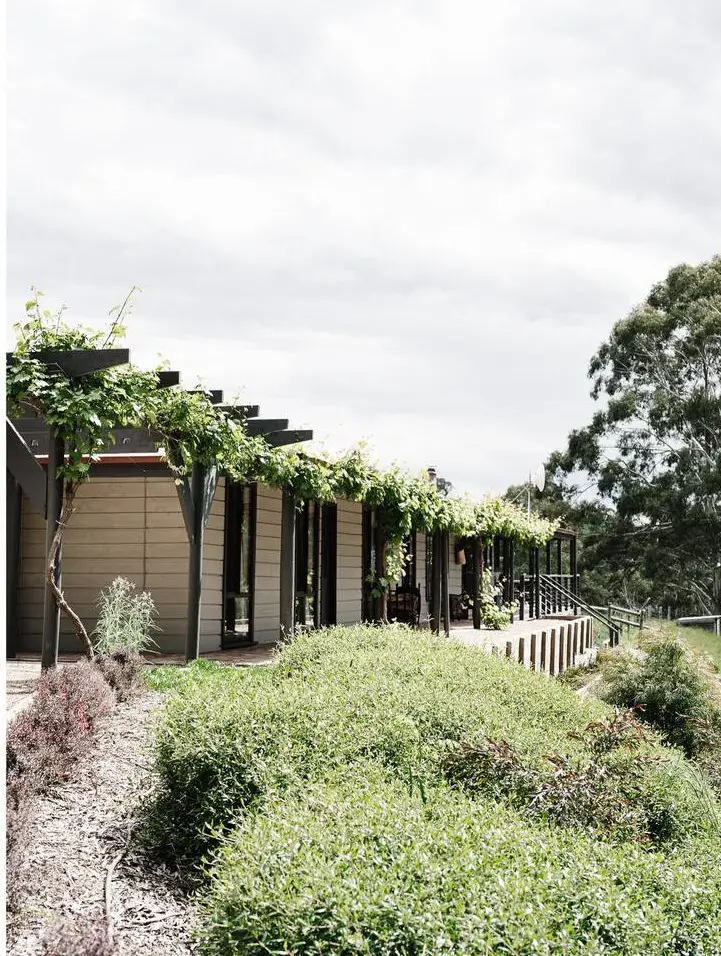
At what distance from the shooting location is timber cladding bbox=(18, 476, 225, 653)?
39.0 feet

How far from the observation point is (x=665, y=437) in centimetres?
3112

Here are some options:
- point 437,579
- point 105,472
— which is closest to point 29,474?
point 105,472

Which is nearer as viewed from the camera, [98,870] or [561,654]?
[98,870]

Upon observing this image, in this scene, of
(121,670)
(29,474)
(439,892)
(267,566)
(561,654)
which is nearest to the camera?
(439,892)

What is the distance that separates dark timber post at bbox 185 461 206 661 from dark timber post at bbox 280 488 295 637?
130 cm

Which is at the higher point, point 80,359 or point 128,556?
point 80,359

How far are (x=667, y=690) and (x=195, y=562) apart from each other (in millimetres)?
4922

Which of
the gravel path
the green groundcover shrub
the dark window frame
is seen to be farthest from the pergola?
the gravel path

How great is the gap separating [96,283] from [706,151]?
898cm

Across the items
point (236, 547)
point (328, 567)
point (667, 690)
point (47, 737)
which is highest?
point (236, 547)

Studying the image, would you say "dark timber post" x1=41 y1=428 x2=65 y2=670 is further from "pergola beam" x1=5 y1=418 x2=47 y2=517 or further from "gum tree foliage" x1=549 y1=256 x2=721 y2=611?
"gum tree foliage" x1=549 y1=256 x2=721 y2=611

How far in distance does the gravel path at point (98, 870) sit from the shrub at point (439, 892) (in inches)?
32.5

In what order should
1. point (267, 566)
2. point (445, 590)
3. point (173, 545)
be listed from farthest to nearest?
point (445, 590) < point (267, 566) < point (173, 545)

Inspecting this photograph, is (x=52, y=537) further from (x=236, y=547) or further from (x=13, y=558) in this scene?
(x=236, y=547)
